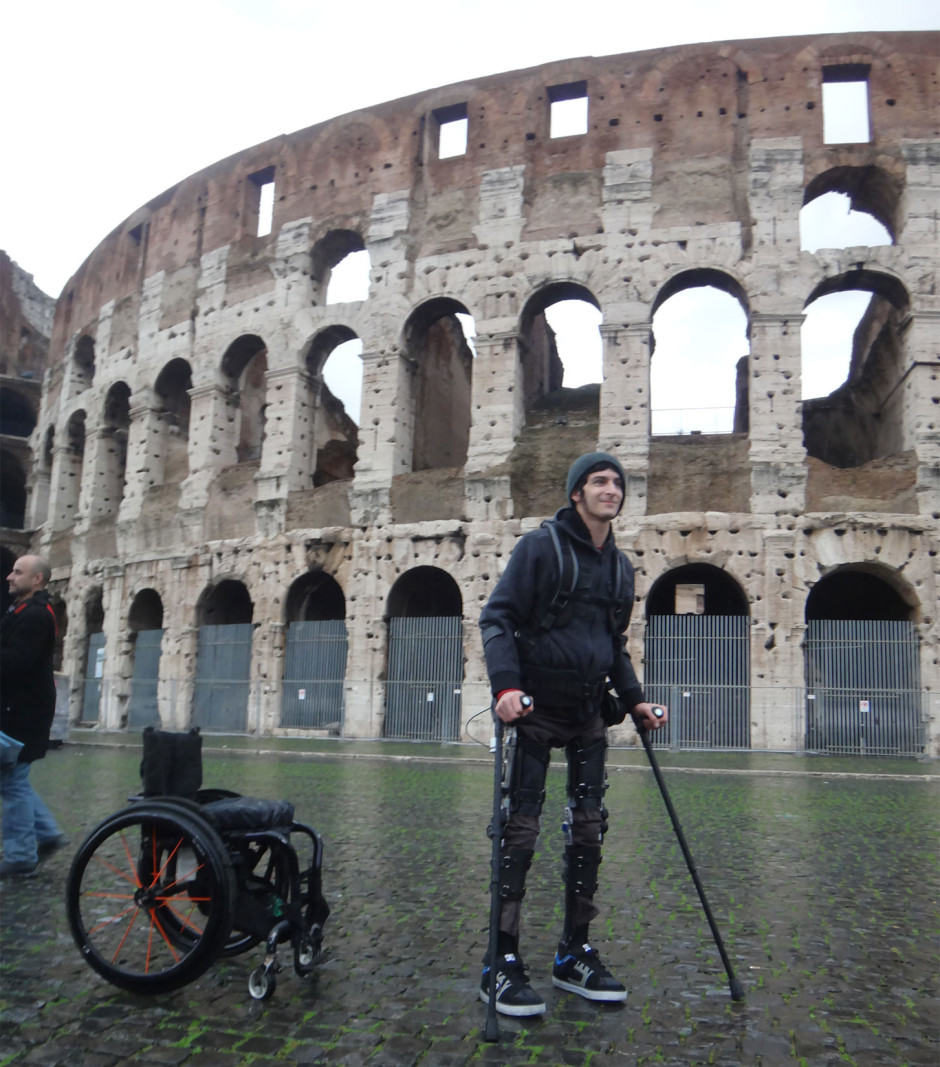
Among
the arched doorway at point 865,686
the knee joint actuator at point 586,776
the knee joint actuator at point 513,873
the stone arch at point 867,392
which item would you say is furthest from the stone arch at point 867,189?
the knee joint actuator at point 513,873

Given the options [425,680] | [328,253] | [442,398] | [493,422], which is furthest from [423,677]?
[328,253]

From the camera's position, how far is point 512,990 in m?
2.80

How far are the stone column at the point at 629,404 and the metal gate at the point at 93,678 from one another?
40.0ft

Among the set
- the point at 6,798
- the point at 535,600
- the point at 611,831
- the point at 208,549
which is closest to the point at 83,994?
the point at 535,600

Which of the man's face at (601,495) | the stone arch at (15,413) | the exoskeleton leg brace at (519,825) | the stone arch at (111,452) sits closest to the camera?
the exoskeleton leg brace at (519,825)

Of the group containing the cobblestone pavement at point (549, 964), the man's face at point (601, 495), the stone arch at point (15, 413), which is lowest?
the cobblestone pavement at point (549, 964)

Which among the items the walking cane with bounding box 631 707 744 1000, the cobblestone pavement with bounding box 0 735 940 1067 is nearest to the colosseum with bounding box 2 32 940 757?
the cobblestone pavement with bounding box 0 735 940 1067

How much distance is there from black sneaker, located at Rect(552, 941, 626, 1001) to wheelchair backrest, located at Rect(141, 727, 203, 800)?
4.10 ft

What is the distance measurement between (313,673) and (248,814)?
1527cm

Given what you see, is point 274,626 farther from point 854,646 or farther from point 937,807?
point 937,807

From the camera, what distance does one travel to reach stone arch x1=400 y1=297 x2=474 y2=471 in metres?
22.2

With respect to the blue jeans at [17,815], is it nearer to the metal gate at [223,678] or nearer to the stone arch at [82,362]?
the metal gate at [223,678]

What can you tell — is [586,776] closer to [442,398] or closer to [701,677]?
[701,677]

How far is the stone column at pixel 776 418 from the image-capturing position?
15.8 meters
